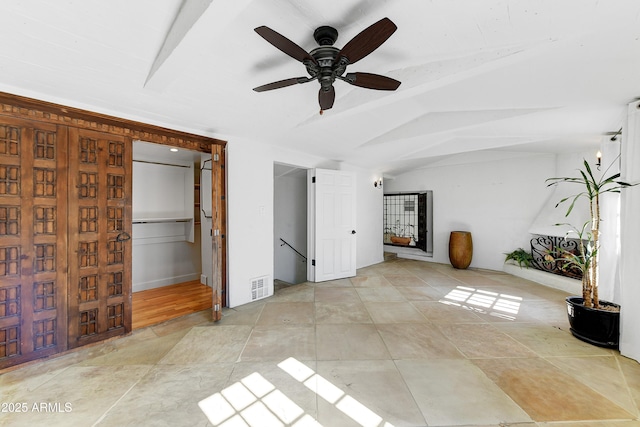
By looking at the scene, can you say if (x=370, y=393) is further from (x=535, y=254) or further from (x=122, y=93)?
(x=535, y=254)

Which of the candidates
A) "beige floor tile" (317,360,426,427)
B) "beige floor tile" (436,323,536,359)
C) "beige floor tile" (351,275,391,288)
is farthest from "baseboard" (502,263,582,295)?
"beige floor tile" (317,360,426,427)

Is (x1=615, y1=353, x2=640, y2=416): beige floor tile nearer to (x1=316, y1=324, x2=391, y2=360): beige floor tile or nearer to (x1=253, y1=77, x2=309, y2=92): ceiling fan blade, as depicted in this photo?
(x1=316, y1=324, x2=391, y2=360): beige floor tile

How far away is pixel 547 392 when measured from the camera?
1833 millimetres

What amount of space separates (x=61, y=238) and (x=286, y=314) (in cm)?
240

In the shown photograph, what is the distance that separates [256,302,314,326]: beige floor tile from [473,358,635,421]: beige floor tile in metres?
1.81

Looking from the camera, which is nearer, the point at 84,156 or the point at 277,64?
the point at 277,64

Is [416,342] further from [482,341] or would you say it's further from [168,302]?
[168,302]

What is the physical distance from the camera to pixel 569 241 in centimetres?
456

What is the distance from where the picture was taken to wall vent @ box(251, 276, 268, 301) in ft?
12.0

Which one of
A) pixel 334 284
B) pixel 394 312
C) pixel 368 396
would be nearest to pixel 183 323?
pixel 368 396

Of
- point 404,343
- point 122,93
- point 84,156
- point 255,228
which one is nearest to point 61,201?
point 84,156

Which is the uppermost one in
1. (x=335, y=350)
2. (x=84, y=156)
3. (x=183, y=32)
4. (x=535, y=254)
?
(x=183, y=32)

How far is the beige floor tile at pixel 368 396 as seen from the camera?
63.3 inches

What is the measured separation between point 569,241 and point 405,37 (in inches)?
206
